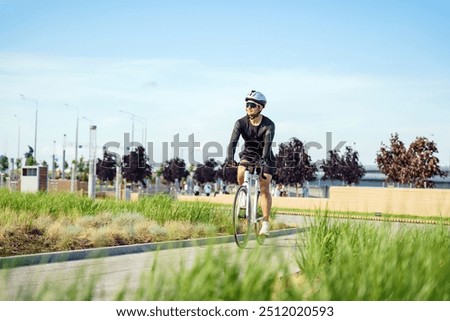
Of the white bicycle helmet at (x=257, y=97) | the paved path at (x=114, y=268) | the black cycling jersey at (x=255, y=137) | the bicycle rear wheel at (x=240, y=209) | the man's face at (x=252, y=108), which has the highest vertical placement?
the white bicycle helmet at (x=257, y=97)

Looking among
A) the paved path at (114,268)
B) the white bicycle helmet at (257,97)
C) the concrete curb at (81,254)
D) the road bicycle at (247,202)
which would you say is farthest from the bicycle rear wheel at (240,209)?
the white bicycle helmet at (257,97)

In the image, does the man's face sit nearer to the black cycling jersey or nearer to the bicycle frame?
the black cycling jersey

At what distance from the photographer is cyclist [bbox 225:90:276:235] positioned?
8.06 m

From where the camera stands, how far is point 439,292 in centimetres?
409

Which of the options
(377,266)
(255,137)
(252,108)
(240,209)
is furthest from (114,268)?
(377,266)

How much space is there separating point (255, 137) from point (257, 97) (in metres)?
0.54

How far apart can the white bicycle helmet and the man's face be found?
47mm

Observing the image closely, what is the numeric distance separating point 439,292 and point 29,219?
777cm

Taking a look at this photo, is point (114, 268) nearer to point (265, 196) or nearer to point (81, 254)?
point (81, 254)

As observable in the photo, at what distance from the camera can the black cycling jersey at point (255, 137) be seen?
8.11m

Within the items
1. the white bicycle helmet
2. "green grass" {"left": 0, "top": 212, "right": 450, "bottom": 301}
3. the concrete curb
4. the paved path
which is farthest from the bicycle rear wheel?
"green grass" {"left": 0, "top": 212, "right": 450, "bottom": 301}

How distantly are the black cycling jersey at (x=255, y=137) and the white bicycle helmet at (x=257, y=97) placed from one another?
294mm

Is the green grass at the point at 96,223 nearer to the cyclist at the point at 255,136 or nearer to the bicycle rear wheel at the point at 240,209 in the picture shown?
the bicycle rear wheel at the point at 240,209
